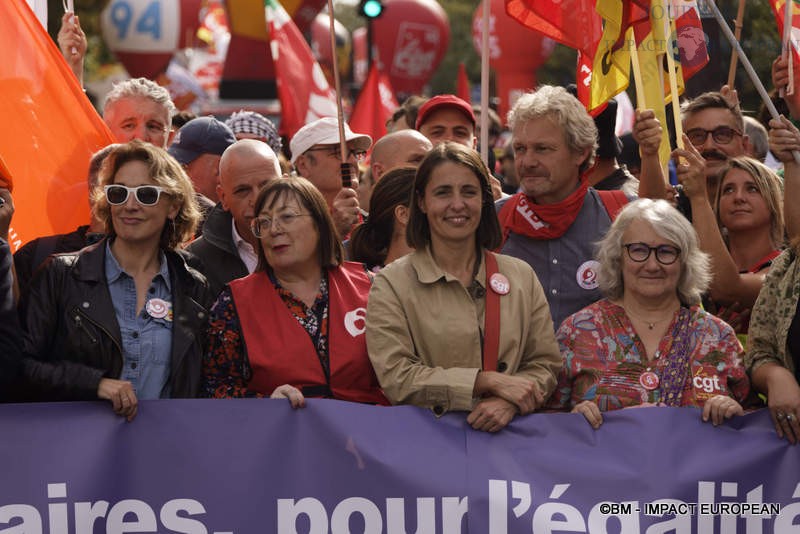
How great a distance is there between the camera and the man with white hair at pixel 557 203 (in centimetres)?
591

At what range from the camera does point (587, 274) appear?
5891 millimetres

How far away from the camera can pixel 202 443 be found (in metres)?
5.03

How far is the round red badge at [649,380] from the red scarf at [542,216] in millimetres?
1028

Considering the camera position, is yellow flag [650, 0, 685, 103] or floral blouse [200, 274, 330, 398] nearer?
floral blouse [200, 274, 330, 398]

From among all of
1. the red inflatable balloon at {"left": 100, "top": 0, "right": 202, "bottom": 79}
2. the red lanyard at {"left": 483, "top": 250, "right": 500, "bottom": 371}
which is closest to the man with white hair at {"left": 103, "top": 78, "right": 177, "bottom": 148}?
the red lanyard at {"left": 483, "top": 250, "right": 500, "bottom": 371}

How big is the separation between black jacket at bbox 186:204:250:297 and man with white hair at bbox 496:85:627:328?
1.20 meters

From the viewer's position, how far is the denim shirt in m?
5.08

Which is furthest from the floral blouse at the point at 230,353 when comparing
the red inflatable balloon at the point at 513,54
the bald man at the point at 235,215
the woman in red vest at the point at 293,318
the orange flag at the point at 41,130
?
the red inflatable balloon at the point at 513,54

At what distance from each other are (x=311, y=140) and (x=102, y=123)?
120 centimetres

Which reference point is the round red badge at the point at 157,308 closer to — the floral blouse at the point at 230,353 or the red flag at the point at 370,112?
the floral blouse at the point at 230,353

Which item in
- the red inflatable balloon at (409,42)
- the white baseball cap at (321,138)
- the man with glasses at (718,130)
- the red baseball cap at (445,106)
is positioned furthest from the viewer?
the red inflatable balloon at (409,42)

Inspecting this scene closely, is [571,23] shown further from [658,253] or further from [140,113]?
[140,113]

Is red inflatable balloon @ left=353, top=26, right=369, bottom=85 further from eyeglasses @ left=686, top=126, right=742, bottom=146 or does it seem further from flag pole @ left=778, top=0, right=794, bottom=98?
flag pole @ left=778, top=0, right=794, bottom=98

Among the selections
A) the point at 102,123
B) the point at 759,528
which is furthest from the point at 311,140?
the point at 759,528
